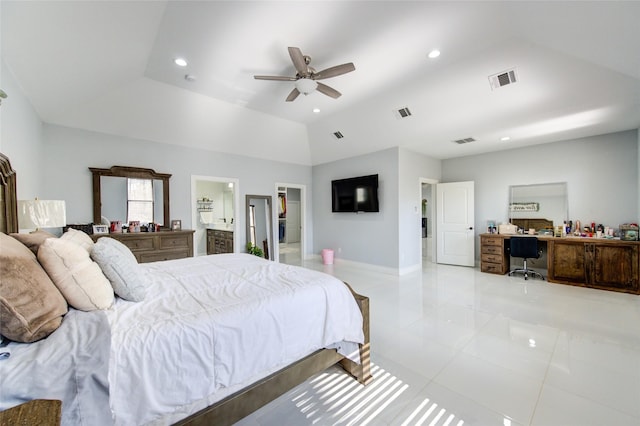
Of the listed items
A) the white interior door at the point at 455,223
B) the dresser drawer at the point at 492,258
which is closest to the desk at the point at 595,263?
the dresser drawer at the point at 492,258

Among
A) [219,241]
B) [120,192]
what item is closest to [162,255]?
[120,192]

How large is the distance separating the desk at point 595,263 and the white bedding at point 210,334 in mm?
4662

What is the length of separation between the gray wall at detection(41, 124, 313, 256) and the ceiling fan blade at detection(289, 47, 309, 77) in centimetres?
322

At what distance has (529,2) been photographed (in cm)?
220

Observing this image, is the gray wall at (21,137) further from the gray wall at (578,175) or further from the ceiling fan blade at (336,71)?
the gray wall at (578,175)

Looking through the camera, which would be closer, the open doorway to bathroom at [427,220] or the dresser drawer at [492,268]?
the dresser drawer at [492,268]

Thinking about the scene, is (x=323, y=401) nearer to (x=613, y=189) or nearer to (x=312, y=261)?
(x=312, y=261)

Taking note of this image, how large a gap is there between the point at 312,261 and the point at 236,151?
10.9 feet

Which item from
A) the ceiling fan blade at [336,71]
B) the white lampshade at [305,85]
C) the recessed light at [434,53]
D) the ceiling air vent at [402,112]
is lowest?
the white lampshade at [305,85]

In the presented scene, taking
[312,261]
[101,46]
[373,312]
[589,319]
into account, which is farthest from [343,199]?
[101,46]

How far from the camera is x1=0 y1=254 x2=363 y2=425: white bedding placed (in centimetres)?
112

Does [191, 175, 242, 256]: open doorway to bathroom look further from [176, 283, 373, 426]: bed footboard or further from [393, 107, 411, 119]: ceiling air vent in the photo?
[176, 283, 373, 426]: bed footboard

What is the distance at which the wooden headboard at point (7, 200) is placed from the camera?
188 cm

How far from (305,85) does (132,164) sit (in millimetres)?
3414
